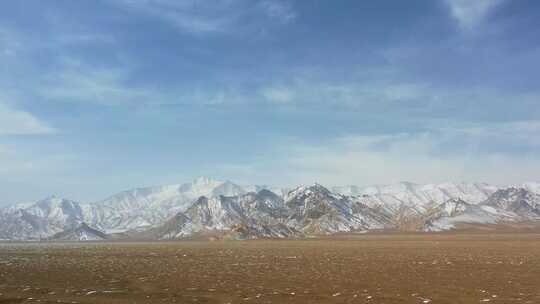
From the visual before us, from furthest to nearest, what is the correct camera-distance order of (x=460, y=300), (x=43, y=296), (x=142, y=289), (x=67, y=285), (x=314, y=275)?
1. (x=314, y=275)
2. (x=67, y=285)
3. (x=142, y=289)
4. (x=43, y=296)
5. (x=460, y=300)

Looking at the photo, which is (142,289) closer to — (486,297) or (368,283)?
(368,283)

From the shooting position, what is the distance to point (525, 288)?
3216 centimetres

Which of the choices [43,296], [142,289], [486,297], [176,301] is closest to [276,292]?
[176,301]

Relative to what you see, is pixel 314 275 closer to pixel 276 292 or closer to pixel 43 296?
pixel 276 292

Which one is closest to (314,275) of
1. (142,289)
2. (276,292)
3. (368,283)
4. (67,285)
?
(368,283)

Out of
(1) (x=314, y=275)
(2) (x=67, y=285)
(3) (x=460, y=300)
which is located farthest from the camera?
(1) (x=314, y=275)

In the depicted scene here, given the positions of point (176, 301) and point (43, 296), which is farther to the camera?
point (43, 296)

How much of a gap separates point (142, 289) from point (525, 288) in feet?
79.3

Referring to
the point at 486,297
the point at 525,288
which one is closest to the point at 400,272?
the point at 525,288

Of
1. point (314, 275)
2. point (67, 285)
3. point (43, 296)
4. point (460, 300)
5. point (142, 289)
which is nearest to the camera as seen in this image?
point (460, 300)

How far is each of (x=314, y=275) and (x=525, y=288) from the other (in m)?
16.4

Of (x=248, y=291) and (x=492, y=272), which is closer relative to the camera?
(x=248, y=291)

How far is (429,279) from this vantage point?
38.7 meters

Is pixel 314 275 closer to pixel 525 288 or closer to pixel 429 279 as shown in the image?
pixel 429 279
